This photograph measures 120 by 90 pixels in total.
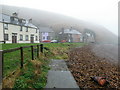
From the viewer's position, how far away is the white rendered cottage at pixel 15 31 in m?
27.2

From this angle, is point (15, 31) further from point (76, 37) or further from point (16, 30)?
point (76, 37)

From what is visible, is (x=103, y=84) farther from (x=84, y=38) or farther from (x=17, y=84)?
(x=84, y=38)

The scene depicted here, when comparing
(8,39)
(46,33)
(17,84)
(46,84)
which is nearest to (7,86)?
(17,84)

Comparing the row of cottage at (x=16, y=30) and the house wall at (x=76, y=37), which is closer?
the row of cottage at (x=16, y=30)

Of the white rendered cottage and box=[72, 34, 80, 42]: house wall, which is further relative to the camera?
box=[72, 34, 80, 42]: house wall

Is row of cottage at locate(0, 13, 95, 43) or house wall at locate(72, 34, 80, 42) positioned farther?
house wall at locate(72, 34, 80, 42)

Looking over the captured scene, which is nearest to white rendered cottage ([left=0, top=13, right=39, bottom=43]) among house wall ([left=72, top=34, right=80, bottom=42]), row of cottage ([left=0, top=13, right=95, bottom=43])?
row of cottage ([left=0, top=13, right=95, bottom=43])

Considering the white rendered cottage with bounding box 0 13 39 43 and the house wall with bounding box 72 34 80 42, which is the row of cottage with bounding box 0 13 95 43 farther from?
the house wall with bounding box 72 34 80 42

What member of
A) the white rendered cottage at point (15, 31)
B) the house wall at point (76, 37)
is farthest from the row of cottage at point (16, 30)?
the house wall at point (76, 37)

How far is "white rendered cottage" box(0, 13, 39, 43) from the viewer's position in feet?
89.4

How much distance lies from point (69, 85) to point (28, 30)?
33242 millimetres

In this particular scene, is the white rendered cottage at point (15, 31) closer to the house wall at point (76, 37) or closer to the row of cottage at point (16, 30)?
the row of cottage at point (16, 30)

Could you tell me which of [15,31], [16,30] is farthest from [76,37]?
[15,31]

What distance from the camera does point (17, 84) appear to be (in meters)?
4.03
